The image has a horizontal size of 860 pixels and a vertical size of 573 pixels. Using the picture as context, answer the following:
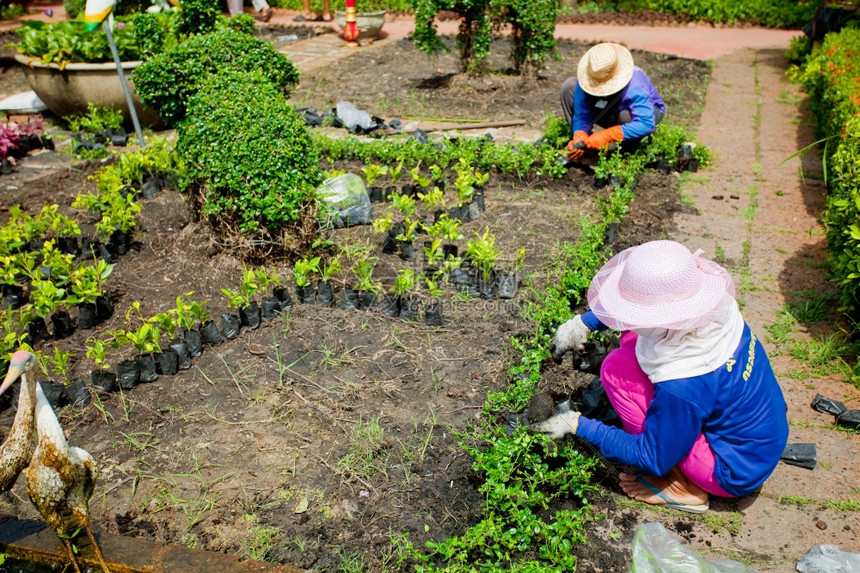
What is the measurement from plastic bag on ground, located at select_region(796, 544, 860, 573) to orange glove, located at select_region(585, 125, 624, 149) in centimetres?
426

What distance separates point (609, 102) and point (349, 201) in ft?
8.65

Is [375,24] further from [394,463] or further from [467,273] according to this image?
[394,463]

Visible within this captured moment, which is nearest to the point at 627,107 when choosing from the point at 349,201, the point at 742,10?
the point at 349,201

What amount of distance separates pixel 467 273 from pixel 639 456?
2120 millimetres

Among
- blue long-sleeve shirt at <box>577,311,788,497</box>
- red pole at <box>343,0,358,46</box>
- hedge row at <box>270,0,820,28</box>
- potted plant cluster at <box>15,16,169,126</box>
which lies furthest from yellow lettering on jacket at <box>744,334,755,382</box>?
hedge row at <box>270,0,820,28</box>

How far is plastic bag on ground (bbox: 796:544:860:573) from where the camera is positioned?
280cm

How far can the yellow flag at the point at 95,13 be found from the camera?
667cm

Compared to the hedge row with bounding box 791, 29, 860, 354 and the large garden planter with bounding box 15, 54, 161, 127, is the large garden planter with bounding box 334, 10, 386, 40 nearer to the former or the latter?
the large garden planter with bounding box 15, 54, 161, 127

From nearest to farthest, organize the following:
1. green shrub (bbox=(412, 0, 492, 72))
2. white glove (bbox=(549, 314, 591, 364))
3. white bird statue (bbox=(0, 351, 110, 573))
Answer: white bird statue (bbox=(0, 351, 110, 573)) → white glove (bbox=(549, 314, 591, 364)) → green shrub (bbox=(412, 0, 492, 72))

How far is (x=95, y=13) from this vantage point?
668 centimetres

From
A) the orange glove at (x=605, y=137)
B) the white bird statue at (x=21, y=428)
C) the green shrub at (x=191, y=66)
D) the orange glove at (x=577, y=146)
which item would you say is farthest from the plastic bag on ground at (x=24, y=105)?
the white bird statue at (x=21, y=428)

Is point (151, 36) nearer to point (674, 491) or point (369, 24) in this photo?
point (674, 491)

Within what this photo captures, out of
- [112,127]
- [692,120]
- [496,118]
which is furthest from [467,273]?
[112,127]

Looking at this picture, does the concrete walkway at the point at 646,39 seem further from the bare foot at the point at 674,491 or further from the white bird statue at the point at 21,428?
the bare foot at the point at 674,491
